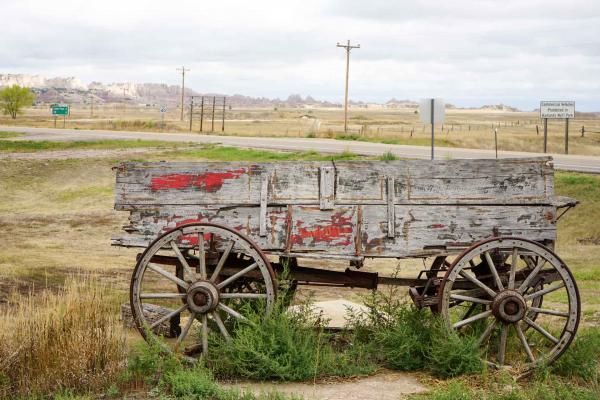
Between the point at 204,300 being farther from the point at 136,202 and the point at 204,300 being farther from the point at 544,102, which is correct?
the point at 544,102

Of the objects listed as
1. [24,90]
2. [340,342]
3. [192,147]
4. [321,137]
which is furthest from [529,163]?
[24,90]

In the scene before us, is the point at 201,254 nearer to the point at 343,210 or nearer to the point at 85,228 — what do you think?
the point at 343,210

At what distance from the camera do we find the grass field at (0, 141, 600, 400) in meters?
11.0

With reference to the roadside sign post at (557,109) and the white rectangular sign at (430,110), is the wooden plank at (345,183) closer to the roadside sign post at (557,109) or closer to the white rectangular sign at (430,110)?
the white rectangular sign at (430,110)

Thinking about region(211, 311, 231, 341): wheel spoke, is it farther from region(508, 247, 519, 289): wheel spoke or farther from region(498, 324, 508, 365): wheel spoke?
region(508, 247, 519, 289): wheel spoke

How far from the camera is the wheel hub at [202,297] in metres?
6.29

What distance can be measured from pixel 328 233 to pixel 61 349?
8.00 ft

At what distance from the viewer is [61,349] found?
630 centimetres

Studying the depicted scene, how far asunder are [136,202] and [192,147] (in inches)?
987

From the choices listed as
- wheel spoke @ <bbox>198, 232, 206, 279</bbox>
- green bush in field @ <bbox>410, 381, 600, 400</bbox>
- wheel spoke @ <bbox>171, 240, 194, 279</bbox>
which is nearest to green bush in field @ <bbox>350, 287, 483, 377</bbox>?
green bush in field @ <bbox>410, 381, 600, 400</bbox>

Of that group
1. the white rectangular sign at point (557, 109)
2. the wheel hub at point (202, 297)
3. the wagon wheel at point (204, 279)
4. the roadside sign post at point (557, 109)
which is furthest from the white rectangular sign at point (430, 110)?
the white rectangular sign at point (557, 109)

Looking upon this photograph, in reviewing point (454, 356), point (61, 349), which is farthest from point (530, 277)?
point (61, 349)

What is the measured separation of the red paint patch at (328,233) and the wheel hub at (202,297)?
0.82 metres

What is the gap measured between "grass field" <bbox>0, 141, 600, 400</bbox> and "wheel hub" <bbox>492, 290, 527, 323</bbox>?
519mm
